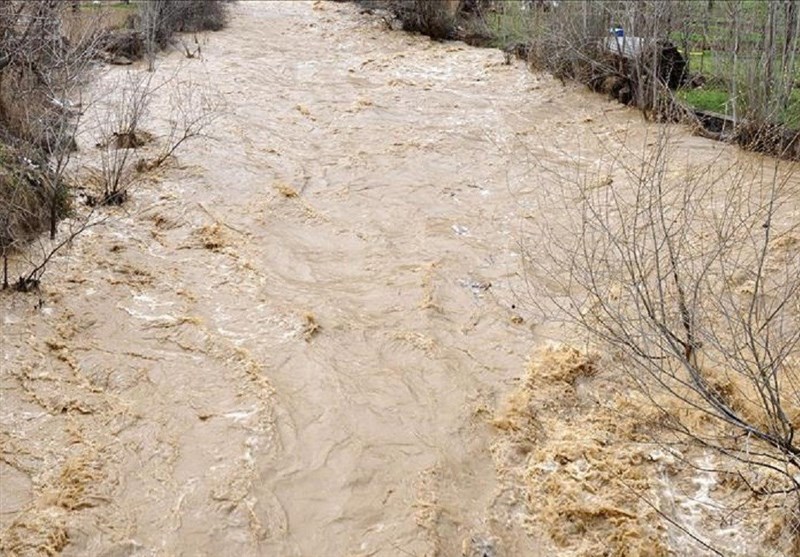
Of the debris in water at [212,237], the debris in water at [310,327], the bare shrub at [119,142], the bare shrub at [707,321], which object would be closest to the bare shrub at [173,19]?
the bare shrub at [119,142]

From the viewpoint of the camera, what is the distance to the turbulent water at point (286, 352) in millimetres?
4500

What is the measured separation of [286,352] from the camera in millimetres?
6008

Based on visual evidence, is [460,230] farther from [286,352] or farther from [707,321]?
[707,321]

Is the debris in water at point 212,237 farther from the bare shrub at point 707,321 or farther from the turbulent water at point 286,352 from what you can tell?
the bare shrub at point 707,321

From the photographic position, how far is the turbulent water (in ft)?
14.8

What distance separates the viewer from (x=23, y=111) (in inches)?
321

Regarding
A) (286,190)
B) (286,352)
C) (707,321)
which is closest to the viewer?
(707,321)

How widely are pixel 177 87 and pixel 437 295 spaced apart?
6884 millimetres

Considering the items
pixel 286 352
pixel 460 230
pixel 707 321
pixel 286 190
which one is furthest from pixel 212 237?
pixel 707 321

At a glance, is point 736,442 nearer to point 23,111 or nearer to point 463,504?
point 463,504

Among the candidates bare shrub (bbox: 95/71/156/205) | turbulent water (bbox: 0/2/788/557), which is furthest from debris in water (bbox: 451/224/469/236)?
bare shrub (bbox: 95/71/156/205)

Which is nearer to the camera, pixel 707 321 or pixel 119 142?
pixel 707 321

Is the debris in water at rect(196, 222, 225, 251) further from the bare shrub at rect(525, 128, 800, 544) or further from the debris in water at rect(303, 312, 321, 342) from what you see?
the bare shrub at rect(525, 128, 800, 544)

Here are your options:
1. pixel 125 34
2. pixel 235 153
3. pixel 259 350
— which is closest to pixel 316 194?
pixel 235 153
